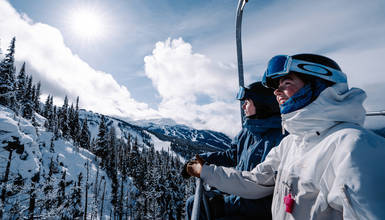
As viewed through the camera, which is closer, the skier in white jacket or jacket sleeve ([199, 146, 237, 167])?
the skier in white jacket

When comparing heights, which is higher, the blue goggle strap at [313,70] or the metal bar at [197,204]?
the blue goggle strap at [313,70]

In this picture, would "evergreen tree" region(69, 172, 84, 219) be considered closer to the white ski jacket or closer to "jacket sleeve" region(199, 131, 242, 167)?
"jacket sleeve" region(199, 131, 242, 167)

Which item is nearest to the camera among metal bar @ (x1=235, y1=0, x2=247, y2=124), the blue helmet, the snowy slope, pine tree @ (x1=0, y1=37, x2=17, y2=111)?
the blue helmet

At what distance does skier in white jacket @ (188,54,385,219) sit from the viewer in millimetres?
1014

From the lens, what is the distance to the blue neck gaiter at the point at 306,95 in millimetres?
1603

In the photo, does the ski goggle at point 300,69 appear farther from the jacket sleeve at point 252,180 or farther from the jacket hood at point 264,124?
the jacket hood at point 264,124

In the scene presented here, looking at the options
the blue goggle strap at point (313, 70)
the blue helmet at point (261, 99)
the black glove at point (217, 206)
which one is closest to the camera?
the blue goggle strap at point (313, 70)

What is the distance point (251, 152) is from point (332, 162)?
1589 mm

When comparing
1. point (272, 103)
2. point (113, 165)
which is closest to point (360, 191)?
point (272, 103)

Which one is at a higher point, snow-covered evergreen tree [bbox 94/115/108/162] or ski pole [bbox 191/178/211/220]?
snow-covered evergreen tree [bbox 94/115/108/162]

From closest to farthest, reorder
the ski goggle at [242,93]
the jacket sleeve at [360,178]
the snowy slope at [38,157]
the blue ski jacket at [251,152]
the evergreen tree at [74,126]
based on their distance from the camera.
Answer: the jacket sleeve at [360,178]
the blue ski jacket at [251,152]
the ski goggle at [242,93]
the snowy slope at [38,157]
the evergreen tree at [74,126]

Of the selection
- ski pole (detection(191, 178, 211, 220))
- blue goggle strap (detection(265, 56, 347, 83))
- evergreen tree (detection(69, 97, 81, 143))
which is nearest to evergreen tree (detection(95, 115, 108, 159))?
evergreen tree (detection(69, 97, 81, 143))

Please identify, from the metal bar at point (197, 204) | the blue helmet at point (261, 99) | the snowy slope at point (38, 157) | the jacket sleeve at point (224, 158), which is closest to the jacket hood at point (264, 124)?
the blue helmet at point (261, 99)

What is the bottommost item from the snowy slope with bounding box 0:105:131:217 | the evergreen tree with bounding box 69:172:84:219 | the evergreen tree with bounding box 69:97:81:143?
the evergreen tree with bounding box 69:172:84:219
